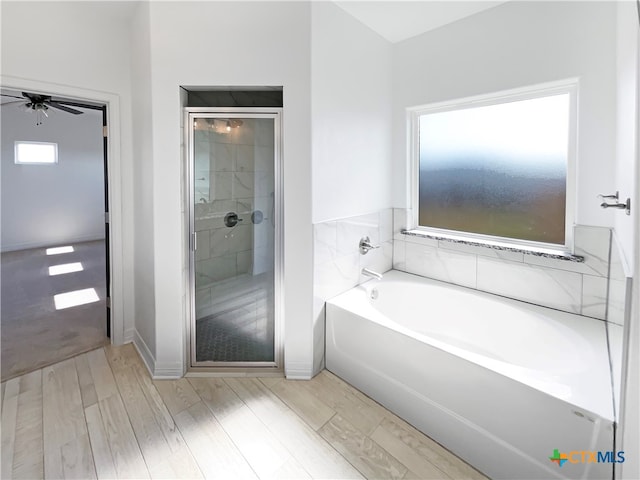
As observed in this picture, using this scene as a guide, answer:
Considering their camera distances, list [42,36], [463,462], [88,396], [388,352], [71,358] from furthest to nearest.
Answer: [71,358]
[42,36]
[88,396]
[388,352]
[463,462]

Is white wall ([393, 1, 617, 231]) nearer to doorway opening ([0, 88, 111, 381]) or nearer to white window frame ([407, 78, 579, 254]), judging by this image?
white window frame ([407, 78, 579, 254])

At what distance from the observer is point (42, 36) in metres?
2.15

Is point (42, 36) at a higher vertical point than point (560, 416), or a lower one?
higher

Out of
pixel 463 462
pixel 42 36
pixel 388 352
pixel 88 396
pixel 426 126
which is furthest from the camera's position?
pixel 426 126

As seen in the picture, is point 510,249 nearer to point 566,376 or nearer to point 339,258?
point 566,376

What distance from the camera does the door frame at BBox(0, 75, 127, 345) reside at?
2336mm

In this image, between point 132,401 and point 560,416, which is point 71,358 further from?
point 560,416

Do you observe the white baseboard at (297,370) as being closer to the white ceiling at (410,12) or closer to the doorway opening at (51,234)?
the doorway opening at (51,234)

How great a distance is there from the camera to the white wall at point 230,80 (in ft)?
6.47

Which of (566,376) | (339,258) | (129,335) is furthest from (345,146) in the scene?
(129,335)

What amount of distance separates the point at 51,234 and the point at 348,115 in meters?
6.90

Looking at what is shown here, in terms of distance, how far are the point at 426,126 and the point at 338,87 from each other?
0.98m

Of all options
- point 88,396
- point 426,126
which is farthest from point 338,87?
point 88,396

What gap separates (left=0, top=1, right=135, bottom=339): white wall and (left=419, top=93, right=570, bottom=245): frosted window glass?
253cm
